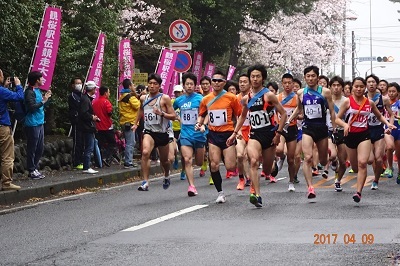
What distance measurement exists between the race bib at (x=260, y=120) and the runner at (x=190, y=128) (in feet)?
6.31

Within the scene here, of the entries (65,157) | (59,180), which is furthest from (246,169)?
(65,157)

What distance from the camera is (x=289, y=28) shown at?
156ft

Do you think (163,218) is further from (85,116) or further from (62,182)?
(85,116)

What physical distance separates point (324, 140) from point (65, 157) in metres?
8.19

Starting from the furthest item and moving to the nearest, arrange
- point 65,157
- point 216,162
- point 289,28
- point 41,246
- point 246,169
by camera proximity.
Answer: point 289,28, point 65,157, point 246,169, point 216,162, point 41,246

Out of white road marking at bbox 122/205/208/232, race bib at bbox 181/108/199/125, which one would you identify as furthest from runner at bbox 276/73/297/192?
white road marking at bbox 122/205/208/232

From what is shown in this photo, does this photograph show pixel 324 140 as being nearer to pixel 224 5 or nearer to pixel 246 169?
pixel 246 169

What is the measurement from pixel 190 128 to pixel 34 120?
337 centimetres

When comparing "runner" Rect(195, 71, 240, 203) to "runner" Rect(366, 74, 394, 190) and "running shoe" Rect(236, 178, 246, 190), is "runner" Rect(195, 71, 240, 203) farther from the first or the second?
"runner" Rect(366, 74, 394, 190)

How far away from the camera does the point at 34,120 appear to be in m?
17.8

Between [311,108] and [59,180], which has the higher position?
[311,108]

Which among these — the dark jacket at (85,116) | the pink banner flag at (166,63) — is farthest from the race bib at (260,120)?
the pink banner flag at (166,63)

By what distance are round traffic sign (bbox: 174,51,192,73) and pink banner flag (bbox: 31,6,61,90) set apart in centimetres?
711

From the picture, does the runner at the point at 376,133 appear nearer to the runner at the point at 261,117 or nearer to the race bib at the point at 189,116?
the race bib at the point at 189,116
